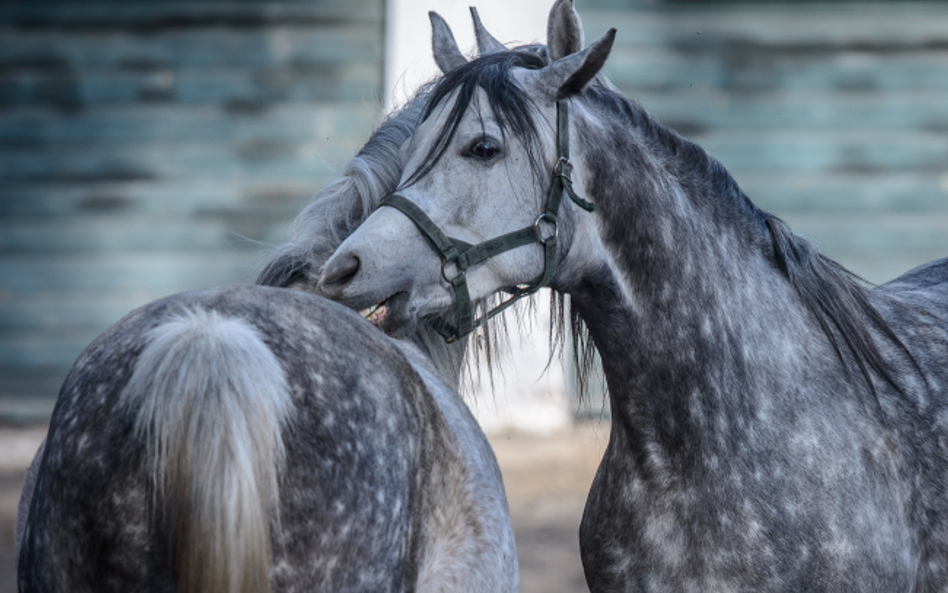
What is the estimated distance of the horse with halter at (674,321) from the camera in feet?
6.44

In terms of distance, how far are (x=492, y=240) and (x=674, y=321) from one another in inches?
17.8

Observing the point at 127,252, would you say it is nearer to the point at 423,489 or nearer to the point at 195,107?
the point at 195,107

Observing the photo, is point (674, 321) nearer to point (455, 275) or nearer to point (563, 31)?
point (455, 275)

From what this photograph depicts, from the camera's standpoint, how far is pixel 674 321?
2090 millimetres

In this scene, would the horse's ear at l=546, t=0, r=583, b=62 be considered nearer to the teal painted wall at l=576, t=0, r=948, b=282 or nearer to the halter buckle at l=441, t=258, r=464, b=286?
the halter buckle at l=441, t=258, r=464, b=286

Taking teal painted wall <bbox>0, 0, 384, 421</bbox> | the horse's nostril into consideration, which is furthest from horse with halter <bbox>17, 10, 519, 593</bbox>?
teal painted wall <bbox>0, 0, 384, 421</bbox>

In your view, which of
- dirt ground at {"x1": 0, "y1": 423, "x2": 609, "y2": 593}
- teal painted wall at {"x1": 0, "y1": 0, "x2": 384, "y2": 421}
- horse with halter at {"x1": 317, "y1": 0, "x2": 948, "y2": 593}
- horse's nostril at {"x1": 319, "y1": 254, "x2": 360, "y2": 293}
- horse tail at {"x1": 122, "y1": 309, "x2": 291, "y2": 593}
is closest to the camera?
horse tail at {"x1": 122, "y1": 309, "x2": 291, "y2": 593}

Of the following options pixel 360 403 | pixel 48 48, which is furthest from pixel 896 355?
pixel 48 48

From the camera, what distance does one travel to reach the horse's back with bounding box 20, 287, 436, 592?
4.38ft

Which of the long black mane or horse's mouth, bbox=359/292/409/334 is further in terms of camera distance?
the long black mane

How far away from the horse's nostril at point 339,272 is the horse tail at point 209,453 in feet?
1.70

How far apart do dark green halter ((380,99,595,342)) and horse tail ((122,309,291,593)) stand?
0.65 meters

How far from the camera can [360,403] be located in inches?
59.3

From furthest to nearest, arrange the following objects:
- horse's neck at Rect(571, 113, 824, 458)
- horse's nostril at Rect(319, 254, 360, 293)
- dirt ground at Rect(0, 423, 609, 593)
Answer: dirt ground at Rect(0, 423, 609, 593) → horse's neck at Rect(571, 113, 824, 458) → horse's nostril at Rect(319, 254, 360, 293)
